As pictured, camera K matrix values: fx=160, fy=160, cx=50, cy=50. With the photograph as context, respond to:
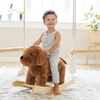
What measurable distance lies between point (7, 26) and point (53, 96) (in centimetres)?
168

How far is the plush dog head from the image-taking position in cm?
111

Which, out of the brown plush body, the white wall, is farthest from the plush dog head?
the white wall

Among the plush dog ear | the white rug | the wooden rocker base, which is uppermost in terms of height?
the plush dog ear

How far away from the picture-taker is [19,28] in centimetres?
245

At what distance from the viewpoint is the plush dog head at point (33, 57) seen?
1107 mm

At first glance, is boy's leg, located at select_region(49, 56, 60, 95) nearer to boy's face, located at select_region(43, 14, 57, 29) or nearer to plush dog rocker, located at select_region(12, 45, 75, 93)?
plush dog rocker, located at select_region(12, 45, 75, 93)

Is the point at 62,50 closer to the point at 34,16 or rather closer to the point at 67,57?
the point at 67,57

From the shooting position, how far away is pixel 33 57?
1125mm

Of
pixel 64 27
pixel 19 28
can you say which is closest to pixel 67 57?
pixel 64 27

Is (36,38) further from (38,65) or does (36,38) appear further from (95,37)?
(38,65)

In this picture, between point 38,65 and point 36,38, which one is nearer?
point 38,65

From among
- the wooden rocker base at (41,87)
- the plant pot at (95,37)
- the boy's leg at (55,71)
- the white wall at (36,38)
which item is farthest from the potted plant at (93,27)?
the boy's leg at (55,71)

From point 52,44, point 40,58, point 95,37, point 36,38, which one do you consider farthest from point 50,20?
point 36,38

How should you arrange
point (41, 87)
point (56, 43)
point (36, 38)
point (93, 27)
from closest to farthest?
1. point (41, 87)
2. point (56, 43)
3. point (93, 27)
4. point (36, 38)
